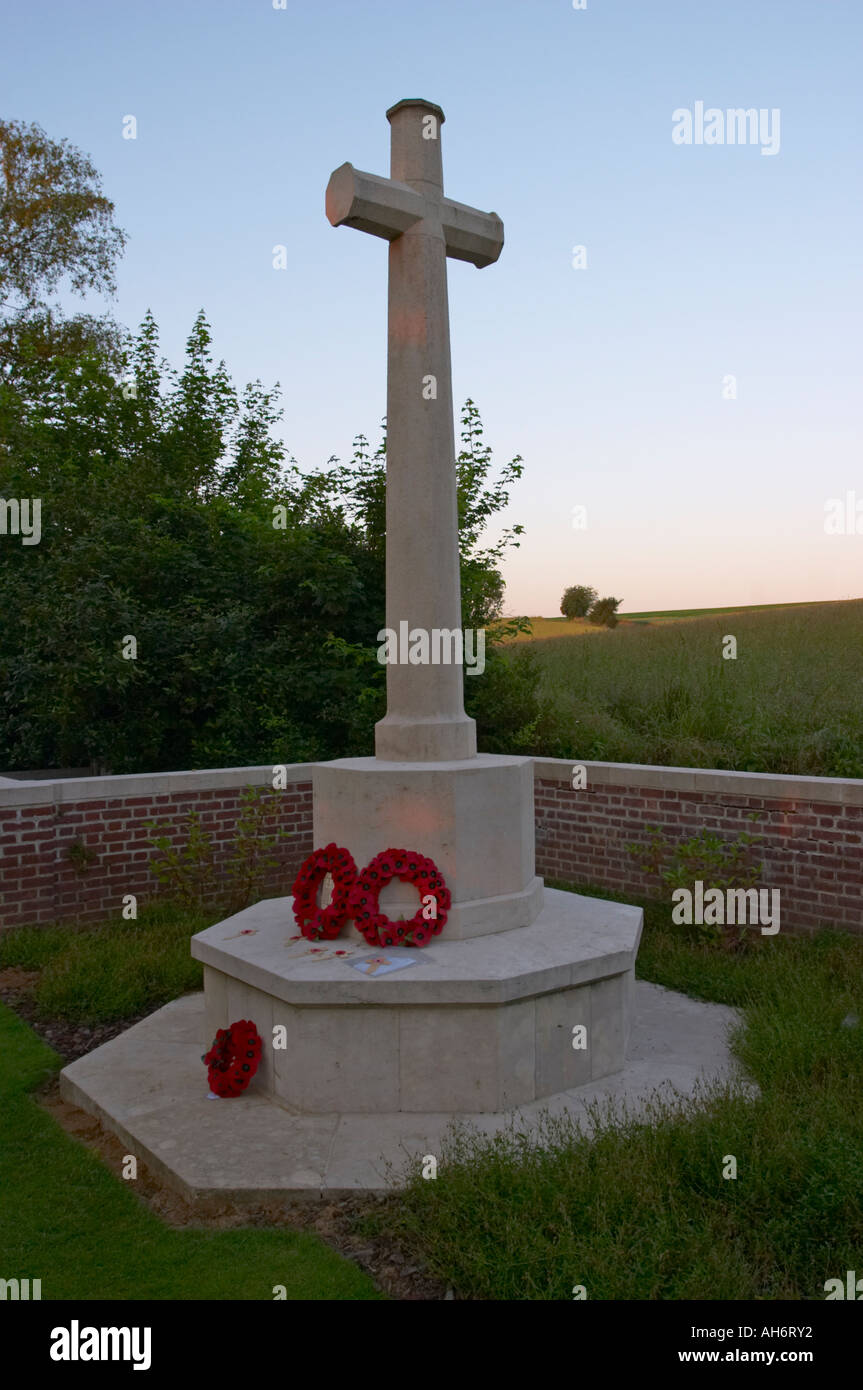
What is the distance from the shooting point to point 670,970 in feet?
21.5

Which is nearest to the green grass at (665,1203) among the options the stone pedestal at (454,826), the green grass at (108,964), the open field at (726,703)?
the stone pedestal at (454,826)

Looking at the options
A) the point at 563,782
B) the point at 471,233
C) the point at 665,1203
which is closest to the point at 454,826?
the point at 665,1203

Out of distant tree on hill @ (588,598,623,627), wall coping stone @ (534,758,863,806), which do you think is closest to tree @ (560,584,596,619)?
distant tree on hill @ (588,598,623,627)

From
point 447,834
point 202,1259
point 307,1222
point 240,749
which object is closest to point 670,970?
point 447,834

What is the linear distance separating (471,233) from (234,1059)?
5030 millimetres

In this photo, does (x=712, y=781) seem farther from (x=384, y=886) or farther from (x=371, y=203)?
(x=371, y=203)

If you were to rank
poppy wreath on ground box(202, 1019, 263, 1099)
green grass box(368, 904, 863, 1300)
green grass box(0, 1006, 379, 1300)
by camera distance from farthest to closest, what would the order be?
poppy wreath on ground box(202, 1019, 263, 1099), green grass box(0, 1006, 379, 1300), green grass box(368, 904, 863, 1300)

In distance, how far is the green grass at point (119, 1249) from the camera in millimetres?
3301

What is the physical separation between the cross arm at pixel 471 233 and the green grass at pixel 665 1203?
16.6 feet

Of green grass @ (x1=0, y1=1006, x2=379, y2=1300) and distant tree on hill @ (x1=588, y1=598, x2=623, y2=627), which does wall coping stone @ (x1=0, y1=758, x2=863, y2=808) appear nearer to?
green grass @ (x1=0, y1=1006, x2=379, y2=1300)

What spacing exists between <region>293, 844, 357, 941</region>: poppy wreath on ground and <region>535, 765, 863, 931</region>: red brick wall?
3429 mm

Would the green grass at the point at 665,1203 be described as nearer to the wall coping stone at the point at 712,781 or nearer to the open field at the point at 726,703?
the wall coping stone at the point at 712,781

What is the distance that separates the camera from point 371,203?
5523 mm

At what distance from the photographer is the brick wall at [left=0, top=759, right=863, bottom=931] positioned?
722cm
